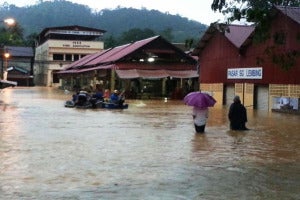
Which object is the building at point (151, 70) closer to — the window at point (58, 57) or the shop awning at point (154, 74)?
the shop awning at point (154, 74)

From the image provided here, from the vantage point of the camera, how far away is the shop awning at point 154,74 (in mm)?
44706

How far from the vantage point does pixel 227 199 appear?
294 inches

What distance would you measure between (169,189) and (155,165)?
2.28 meters

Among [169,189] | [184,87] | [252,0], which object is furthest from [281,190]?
[184,87]

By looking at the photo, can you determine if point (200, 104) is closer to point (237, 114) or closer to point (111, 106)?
point (237, 114)

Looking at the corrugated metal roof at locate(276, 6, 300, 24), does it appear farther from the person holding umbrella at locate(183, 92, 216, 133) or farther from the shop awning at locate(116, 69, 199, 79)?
the shop awning at locate(116, 69, 199, 79)

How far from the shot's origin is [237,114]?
17.9 m

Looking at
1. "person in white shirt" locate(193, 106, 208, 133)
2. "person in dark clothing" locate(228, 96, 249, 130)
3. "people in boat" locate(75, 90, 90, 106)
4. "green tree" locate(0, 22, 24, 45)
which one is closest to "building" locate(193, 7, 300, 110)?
"people in boat" locate(75, 90, 90, 106)

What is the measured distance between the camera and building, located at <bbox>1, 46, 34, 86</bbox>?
9781 centimetres

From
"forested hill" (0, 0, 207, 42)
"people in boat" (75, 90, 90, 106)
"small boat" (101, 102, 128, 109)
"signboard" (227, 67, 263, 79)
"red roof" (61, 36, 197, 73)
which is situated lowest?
"small boat" (101, 102, 128, 109)

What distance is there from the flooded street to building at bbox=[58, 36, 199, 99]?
28.1 m

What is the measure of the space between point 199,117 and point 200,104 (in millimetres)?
693

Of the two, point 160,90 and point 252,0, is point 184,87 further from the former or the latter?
point 252,0

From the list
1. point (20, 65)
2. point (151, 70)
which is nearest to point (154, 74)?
point (151, 70)
